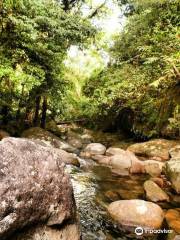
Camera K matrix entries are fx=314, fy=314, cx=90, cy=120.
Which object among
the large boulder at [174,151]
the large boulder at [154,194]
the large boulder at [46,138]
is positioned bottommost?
the large boulder at [154,194]

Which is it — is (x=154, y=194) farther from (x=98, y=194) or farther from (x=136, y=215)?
(x=136, y=215)

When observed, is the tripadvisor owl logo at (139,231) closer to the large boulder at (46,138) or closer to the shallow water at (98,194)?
the shallow water at (98,194)

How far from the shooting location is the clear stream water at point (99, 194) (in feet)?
17.3

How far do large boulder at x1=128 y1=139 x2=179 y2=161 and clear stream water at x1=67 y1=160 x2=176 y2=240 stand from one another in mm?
2278

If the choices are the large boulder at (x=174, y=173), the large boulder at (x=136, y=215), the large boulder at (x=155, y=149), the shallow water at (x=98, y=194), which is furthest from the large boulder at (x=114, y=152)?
the large boulder at (x=136, y=215)

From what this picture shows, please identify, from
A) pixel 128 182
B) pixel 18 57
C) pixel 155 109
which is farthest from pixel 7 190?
pixel 155 109

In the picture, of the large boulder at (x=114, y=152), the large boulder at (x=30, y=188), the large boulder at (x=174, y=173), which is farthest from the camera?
the large boulder at (x=114, y=152)

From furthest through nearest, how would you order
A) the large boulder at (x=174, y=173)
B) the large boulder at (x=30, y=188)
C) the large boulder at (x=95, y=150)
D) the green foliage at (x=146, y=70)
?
the large boulder at (x=95, y=150)
the green foliage at (x=146, y=70)
the large boulder at (x=174, y=173)
the large boulder at (x=30, y=188)

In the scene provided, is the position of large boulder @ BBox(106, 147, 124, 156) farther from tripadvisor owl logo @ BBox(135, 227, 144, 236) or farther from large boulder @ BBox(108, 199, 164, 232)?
tripadvisor owl logo @ BBox(135, 227, 144, 236)

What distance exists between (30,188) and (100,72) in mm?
14682

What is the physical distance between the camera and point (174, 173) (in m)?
8.10

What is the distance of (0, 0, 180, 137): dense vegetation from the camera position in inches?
424

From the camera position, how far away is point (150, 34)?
46.8 ft

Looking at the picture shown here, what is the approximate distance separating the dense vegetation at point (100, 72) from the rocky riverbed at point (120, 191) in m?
1.53
